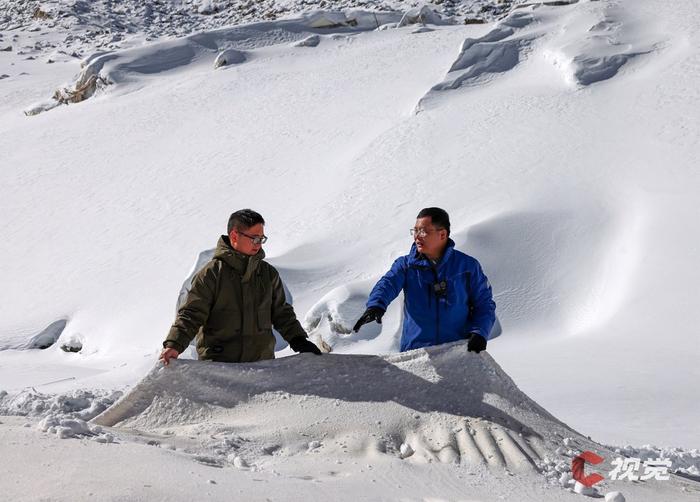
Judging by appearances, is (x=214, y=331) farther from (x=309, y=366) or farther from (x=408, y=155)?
(x=408, y=155)

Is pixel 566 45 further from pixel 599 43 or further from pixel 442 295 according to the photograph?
pixel 442 295

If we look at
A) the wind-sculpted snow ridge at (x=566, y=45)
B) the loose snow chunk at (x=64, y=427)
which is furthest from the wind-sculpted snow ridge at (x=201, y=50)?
the loose snow chunk at (x=64, y=427)

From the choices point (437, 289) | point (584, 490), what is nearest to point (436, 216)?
point (437, 289)

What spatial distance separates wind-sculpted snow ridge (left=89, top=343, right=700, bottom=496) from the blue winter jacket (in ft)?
0.55

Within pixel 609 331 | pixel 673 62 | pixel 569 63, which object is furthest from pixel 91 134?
pixel 609 331

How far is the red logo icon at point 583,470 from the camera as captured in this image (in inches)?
107

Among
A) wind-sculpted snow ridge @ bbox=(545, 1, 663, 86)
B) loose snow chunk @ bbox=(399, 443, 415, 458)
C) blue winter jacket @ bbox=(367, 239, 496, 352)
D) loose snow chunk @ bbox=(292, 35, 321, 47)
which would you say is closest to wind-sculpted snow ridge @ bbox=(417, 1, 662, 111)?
wind-sculpted snow ridge @ bbox=(545, 1, 663, 86)

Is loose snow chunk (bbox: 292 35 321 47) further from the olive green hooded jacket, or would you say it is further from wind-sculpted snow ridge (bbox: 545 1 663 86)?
→ the olive green hooded jacket

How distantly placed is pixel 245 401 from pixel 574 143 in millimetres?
7317

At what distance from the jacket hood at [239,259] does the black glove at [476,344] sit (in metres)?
0.98

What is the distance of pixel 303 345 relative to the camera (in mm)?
3547

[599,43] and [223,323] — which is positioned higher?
[599,43]

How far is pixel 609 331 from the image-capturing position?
Answer: 618 centimetres

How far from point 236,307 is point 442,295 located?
0.91 m
